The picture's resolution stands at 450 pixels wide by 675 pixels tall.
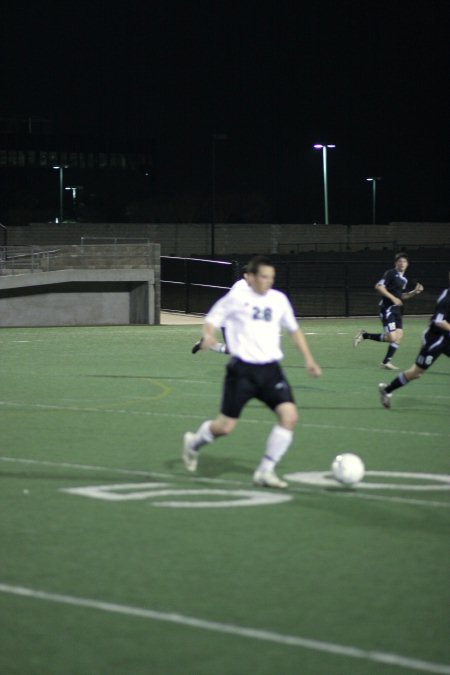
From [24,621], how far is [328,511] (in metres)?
3.50

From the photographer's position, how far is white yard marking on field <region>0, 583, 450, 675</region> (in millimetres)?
5711

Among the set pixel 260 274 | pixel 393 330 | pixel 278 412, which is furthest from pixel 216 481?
pixel 393 330

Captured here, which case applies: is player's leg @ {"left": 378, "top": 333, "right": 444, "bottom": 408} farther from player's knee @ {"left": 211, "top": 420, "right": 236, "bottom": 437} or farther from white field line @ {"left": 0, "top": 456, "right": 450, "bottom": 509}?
player's knee @ {"left": 211, "top": 420, "right": 236, "bottom": 437}

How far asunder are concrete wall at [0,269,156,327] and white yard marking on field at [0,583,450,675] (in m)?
34.6

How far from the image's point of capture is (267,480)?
10352 mm

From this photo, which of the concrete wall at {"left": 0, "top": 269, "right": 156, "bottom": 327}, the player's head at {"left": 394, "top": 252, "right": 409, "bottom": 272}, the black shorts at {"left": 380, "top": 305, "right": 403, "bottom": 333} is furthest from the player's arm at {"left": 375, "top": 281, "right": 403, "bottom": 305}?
the concrete wall at {"left": 0, "top": 269, "right": 156, "bottom": 327}

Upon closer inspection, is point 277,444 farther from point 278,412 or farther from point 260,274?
point 260,274

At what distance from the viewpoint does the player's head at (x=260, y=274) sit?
33.2 ft

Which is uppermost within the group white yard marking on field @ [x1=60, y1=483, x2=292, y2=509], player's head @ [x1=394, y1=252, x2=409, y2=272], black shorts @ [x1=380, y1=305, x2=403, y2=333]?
player's head @ [x1=394, y1=252, x2=409, y2=272]

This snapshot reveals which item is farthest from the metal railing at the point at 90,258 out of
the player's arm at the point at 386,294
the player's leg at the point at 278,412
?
the player's leg at the point at 278,412

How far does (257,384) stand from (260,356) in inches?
9.1

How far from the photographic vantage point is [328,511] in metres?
9.41

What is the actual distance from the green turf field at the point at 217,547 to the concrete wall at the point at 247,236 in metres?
54.9

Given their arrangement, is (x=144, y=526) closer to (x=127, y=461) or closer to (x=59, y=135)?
(x=127, y=461)
